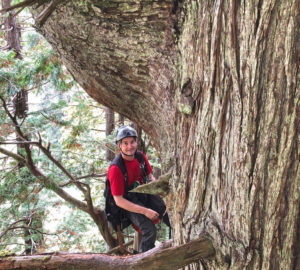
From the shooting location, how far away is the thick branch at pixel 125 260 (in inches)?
63.1

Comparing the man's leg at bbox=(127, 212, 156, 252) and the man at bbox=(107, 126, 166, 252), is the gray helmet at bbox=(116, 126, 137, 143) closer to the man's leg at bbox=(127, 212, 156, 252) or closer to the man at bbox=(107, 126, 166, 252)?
the man at bbox=(107, 126, 166, 252)

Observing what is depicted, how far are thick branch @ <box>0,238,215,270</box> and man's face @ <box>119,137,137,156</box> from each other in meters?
1.87

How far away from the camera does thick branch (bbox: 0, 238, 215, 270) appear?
1.60 meters

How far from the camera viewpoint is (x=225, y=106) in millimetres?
1589

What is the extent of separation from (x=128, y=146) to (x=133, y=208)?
67 cm

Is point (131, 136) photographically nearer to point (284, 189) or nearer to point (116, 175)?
point (116, 175)

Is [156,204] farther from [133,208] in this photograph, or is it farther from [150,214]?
[133,208]

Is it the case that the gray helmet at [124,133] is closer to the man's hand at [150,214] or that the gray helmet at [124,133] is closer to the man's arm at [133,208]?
the man's arm at [133,208]

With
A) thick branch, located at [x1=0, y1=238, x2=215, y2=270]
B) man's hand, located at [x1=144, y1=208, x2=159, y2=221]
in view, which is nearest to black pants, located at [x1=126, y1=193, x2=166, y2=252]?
man's hand, located at [x1=144, y1=208, x2=159, y2=221]

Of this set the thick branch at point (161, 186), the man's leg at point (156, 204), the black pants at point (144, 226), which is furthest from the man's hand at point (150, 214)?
the thick branch at point (161, 186)

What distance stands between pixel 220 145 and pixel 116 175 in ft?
6.23

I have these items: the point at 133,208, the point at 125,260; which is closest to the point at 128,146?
the point at 133,208

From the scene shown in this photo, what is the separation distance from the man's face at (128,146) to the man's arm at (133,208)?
501 millimetres

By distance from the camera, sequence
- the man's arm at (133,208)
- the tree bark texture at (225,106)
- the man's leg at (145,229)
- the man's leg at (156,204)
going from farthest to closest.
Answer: the man's leg at (156,204), the man's leg at (145,229), the man's arm at (133,208), the tree bark texture at (225,106)
